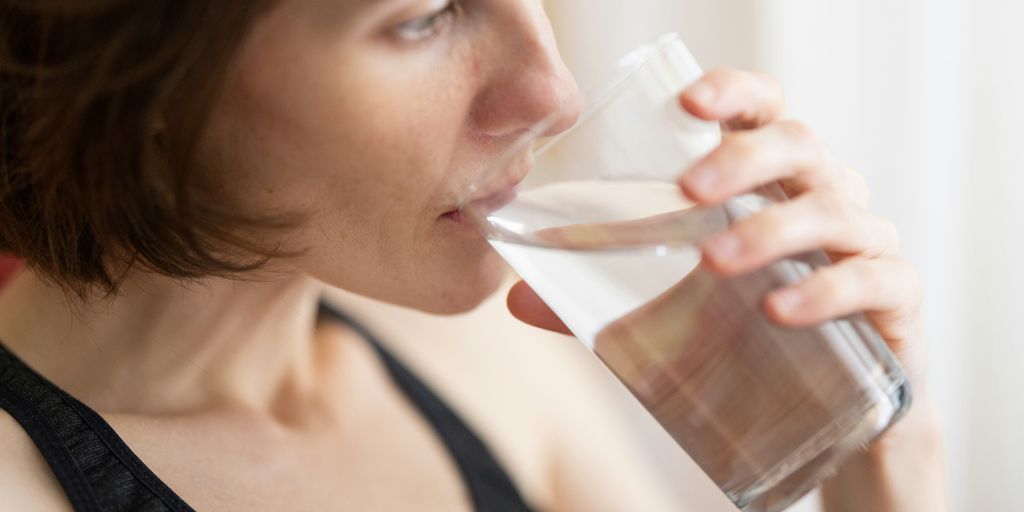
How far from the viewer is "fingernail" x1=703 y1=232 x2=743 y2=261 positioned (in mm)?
648

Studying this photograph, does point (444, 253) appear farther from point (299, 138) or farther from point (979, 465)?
point (979, 465)

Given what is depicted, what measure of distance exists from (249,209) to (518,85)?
0.79ft

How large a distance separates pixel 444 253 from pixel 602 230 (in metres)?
0.19

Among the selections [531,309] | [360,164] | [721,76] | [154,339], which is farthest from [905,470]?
[154,339]

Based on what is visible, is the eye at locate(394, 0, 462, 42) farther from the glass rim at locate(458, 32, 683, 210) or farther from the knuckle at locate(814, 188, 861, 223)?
the knuckle at locate(814, 188, 861, 223)

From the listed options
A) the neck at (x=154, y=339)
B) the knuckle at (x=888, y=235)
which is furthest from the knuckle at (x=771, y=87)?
the neck at (x=154, y=339)

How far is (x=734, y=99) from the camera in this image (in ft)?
2.39

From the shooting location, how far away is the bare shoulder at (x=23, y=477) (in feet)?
2.76

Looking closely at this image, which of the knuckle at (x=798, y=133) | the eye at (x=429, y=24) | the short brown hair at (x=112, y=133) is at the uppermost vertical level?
the short brown hair at (x=112, y=133)

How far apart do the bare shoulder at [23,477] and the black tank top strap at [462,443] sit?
51 centimetres

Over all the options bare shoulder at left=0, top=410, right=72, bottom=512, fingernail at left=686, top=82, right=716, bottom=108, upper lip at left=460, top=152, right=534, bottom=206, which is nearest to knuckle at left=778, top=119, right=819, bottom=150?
fingernail at left=686, top=82, right=716, bottom=108

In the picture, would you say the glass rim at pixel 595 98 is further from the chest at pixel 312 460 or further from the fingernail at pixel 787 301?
the chest at pixel 312 460

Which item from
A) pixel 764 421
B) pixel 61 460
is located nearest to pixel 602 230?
pixel 764 421

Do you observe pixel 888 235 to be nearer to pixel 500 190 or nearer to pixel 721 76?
pixel 721 76
